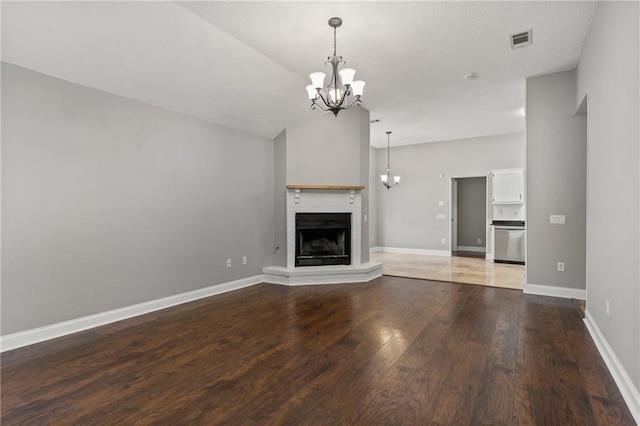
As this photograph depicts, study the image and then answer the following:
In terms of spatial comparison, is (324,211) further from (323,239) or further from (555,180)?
(555,180)

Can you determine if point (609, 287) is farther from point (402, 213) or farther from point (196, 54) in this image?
point (402, 213)

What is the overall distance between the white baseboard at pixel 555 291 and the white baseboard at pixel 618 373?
1551 millimetres

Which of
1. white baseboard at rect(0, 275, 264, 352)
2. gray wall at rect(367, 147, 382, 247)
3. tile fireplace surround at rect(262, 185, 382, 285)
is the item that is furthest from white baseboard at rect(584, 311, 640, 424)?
gray wall at rect(367, 147, 382, 247)

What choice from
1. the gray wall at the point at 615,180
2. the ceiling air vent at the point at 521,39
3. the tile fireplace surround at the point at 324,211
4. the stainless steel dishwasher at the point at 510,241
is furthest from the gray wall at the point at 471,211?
the gray wall at the point at 615,180

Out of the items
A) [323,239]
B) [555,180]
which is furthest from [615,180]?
[323,239]

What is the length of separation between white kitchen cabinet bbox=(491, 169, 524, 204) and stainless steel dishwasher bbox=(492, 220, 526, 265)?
0.51m

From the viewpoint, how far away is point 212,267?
15.3 ft

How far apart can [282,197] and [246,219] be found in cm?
75

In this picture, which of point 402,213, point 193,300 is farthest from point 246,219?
point 402,213

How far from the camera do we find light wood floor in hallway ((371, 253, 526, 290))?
5.48 m

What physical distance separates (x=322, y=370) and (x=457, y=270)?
16.1 feet

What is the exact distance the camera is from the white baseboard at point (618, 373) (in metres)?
1.85

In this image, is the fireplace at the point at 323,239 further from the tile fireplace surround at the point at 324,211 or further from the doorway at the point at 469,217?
the doorway at the point at 469,217

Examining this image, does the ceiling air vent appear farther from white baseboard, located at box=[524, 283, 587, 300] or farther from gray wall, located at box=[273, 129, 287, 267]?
gray wall, located at box=[273, 129, 287, 267]
